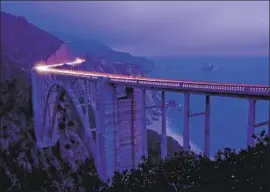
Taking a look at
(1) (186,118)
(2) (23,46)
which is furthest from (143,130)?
(2) (23,46)

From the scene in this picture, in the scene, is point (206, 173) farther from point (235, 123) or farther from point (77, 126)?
point (235, 123)

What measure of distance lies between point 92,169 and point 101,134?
16.9m

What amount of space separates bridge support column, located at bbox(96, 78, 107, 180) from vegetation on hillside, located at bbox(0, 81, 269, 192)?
1813mm

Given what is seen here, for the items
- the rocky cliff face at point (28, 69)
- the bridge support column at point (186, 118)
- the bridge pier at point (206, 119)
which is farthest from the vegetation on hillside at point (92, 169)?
the bridge pier at point (206, 119)

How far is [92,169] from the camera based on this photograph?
45469 mm

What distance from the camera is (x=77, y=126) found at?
56.2m

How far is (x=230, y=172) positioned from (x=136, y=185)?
5171 mm

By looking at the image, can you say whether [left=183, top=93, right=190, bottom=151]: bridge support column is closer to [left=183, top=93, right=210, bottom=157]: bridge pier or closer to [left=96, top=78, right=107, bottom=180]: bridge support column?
[left=183, top=93, right=210, bottom=157]: bridge pier

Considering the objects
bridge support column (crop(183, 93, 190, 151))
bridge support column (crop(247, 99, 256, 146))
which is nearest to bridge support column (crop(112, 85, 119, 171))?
bridge support column (crop(183, 93, 190, 151))

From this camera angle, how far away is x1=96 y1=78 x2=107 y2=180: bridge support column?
29.4 metres

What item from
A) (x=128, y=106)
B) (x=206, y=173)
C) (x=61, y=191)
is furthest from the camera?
(x=61, y=191)

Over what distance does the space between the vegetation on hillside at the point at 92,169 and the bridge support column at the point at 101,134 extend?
1.81 m

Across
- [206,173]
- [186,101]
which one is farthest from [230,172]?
[186,101]

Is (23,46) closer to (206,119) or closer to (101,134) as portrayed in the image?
(101,134)
